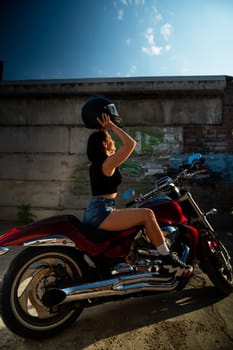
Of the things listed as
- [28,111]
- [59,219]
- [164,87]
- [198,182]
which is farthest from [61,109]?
[59,219]

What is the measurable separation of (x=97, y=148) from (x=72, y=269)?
1011mm

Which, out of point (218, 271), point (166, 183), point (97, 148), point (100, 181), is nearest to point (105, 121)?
point (97, 148)

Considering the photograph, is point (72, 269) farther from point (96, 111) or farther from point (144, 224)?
point (96, 111)

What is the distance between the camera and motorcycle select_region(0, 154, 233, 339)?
1.78 m

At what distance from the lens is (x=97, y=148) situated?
2.02 m

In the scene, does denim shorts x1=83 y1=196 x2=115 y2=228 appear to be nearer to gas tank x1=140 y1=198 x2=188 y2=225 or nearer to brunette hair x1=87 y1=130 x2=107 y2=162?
brunette hair x1=87 y1=130 x2=107 y2=162

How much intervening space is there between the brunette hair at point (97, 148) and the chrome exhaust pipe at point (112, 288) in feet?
3.26

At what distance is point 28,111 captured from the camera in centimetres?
580

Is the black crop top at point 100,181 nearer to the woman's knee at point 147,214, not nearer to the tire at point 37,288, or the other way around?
the woman's knee at point 147,214

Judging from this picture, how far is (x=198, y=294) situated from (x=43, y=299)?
1.66 metres

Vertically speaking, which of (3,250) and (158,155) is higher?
(158,155)

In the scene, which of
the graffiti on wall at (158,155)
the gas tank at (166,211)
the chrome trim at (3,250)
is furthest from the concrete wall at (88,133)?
the chrome trim at (3,250)

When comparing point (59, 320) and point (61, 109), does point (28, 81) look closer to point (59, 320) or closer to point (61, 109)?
point (61, 109)

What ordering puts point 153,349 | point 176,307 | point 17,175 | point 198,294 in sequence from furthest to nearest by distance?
point 17,175 → point 198,294 → point 176,307 → point 153,349
